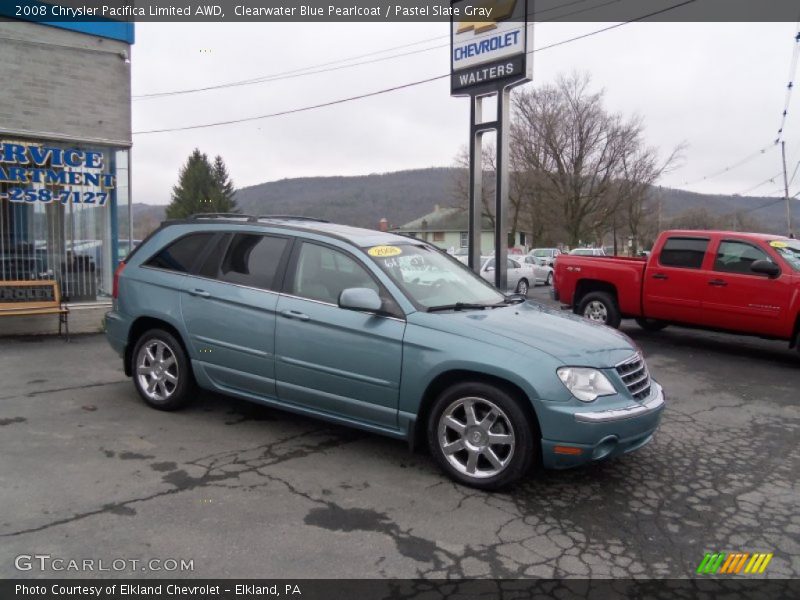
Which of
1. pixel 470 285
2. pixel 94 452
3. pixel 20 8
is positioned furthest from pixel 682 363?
pixel 20 8

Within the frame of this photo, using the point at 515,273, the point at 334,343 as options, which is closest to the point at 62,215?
the point at 334,343

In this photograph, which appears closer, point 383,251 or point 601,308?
point 383,251

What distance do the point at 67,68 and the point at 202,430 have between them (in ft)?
25.2

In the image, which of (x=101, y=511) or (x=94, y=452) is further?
(x=94, y=452)

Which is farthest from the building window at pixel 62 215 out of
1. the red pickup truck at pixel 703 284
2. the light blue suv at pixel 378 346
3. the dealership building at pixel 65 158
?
the red pickup truck at pixel 703 284

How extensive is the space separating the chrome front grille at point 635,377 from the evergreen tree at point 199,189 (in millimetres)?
57835

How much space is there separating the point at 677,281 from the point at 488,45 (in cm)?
542

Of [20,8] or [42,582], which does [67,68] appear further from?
[42,582]

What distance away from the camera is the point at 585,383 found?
3887mm

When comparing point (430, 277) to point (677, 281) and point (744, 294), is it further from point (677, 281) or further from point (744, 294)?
point (677, 281)

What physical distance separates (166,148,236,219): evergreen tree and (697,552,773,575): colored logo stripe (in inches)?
2322

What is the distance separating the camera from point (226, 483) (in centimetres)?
405

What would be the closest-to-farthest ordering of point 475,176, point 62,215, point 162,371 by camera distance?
point 162,371 → point 62,215 → point 475,176

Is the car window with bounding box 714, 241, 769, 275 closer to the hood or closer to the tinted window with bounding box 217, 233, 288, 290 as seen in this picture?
the hood
